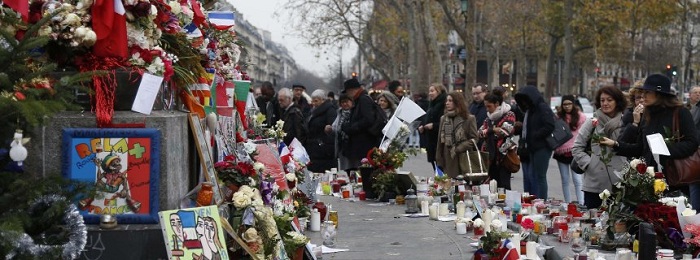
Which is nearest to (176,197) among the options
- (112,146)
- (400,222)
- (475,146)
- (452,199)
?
(112,146)

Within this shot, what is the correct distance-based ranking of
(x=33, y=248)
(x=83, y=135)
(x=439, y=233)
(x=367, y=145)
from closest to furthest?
1. (x=33, y=248)
2. (x=83, y=135)
3. (x=439, y=233)
4. (x=367, y=145)

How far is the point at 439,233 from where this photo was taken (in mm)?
9945

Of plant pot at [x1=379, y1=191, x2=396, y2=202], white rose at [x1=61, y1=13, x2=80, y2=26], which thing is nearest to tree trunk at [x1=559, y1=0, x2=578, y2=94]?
plant pot at [x1=379, y1=191, x2=396, y2=202]

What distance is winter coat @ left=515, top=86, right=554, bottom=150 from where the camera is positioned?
44.5 feet

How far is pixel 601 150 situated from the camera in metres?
10.9

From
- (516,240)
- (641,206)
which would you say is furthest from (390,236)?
(641,206)

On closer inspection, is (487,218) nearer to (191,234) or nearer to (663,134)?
(663,134)

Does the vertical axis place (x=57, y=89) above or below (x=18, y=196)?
above

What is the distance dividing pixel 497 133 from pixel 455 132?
0.57m

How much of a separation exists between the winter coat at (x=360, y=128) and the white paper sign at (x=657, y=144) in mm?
6105

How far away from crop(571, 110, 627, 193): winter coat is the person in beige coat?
Answer: 97.1 inches

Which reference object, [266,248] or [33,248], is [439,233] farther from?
[33,248]

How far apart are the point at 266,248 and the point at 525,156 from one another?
745cm

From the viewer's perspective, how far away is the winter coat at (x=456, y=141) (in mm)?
13875
